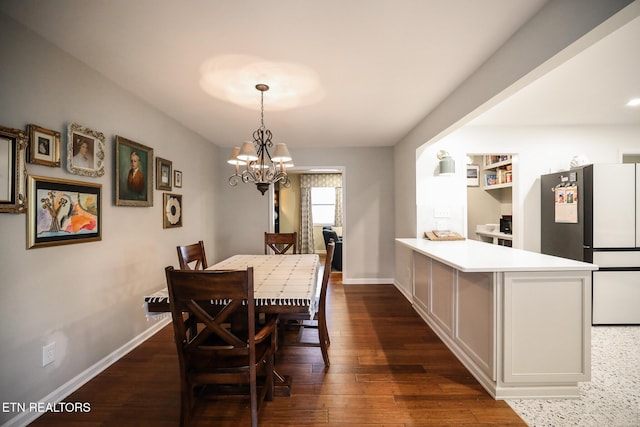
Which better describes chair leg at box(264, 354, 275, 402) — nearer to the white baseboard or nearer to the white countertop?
the white countertop

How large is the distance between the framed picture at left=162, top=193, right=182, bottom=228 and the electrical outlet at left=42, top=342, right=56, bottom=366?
150cm

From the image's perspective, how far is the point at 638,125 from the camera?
3.53 m

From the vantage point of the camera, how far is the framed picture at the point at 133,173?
96.6 inches

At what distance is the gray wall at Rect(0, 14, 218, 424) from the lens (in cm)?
160

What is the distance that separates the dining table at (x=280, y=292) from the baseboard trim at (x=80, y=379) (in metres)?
0.80

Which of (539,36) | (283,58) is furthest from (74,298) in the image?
(539,36)

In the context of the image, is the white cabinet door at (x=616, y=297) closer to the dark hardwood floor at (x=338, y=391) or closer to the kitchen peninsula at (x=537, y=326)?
the kitchen peninsula at (x=537, y=326)

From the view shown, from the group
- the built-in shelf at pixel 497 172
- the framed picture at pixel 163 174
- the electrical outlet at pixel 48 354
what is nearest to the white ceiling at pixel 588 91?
the built-in shelf at pixel 497 172

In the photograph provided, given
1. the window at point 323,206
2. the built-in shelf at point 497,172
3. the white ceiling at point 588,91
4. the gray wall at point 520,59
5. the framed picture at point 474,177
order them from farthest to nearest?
the window at point 323,206 < the framed picture at point 474,177 < the built-in shelf at point 497,172 < the white ceiling at point 588,91 < the gray wall at point 520,59

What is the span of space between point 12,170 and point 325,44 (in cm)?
203

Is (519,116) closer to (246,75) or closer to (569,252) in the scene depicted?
(569,252)

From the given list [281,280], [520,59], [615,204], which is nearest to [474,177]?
[615,204]

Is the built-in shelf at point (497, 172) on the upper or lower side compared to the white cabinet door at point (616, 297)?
upper

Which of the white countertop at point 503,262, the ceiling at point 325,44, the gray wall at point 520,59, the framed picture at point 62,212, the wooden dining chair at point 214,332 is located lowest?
the wooden dining chair at point 214,332
